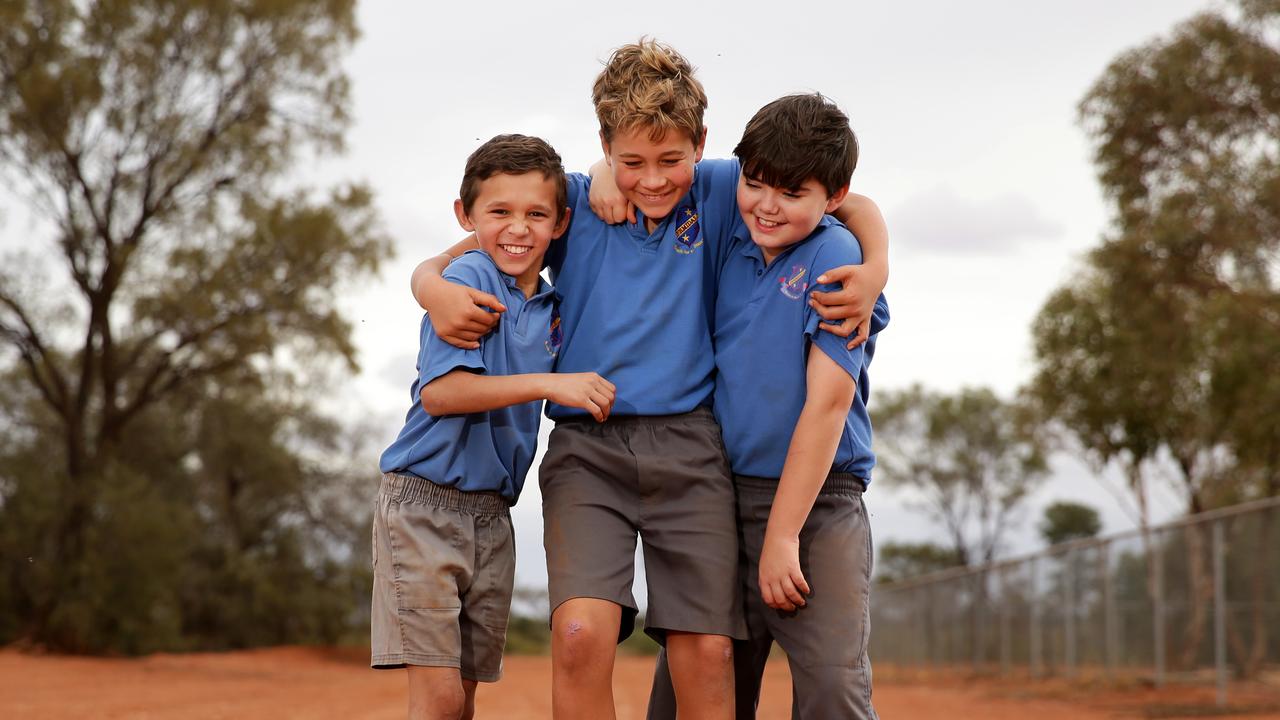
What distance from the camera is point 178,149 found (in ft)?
64.1

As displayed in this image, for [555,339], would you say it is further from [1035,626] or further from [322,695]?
[1035,626]

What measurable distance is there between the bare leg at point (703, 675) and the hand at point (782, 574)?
173mm

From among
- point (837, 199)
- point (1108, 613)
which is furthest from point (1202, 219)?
point (837, 199)

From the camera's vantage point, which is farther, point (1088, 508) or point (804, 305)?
point (1088, 508)

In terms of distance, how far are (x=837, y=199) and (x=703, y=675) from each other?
4.35ft

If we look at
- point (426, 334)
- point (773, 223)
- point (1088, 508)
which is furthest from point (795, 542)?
point (1088, 508)

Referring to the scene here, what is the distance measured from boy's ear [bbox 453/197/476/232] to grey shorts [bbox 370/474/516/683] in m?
0.74

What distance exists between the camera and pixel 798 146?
10.9 ft

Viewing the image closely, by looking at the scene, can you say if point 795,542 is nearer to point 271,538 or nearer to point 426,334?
point 426,334

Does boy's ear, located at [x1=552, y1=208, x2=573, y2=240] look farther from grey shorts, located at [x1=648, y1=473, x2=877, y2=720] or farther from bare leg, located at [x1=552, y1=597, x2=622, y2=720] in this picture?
bare leg, located at [x1=552, y1=597, x2=622, y2=720]

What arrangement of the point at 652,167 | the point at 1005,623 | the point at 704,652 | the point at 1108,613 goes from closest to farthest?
the point at 704,652 < the point at 652,167 < the point at 1108,613 < the point at 1005,623

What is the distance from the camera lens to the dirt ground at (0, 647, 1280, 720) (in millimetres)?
10312

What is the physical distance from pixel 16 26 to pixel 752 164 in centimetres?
1827

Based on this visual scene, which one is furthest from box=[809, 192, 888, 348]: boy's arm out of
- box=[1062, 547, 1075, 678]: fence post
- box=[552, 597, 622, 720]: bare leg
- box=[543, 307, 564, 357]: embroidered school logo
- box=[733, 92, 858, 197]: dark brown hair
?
box=[1062, 547, 1075, 678]: fence post
